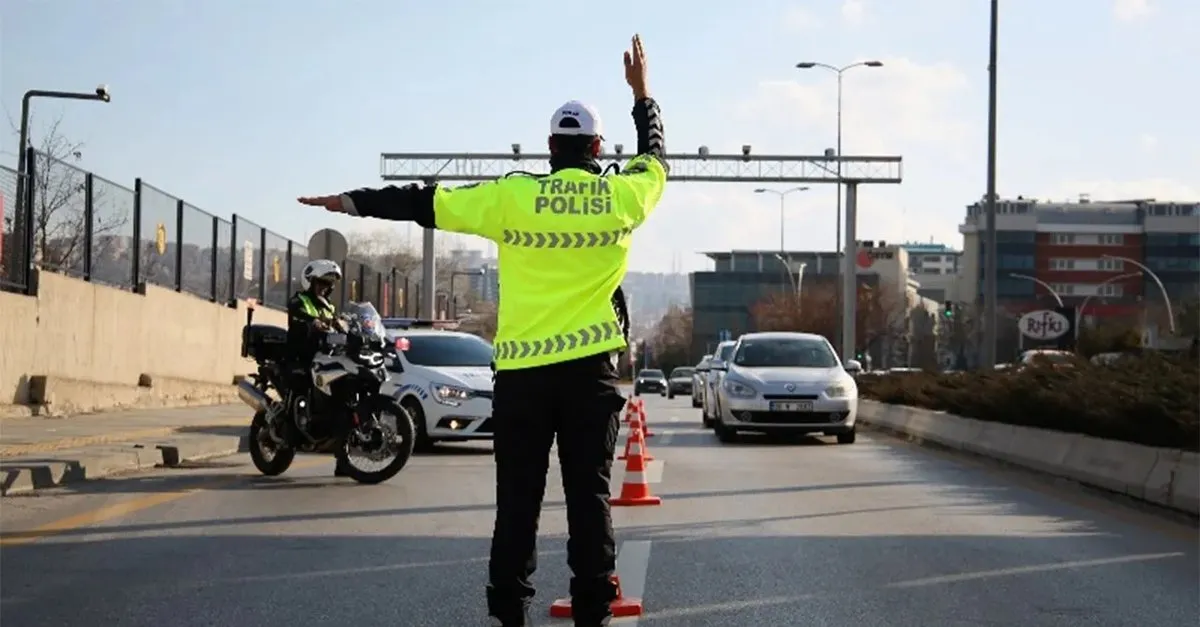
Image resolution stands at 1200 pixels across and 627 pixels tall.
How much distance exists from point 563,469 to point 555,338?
1.58 ft

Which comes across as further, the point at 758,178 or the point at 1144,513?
the point at 758,178

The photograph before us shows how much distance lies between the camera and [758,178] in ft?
180

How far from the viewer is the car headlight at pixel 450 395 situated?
59.7ft

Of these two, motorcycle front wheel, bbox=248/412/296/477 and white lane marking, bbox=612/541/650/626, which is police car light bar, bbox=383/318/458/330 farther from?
white lane marking, bbox=612/541/650/626

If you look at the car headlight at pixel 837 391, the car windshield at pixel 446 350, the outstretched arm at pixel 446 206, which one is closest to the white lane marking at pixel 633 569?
the outstretched arm at pixel 446 206

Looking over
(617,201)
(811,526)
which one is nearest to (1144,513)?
(811,526)

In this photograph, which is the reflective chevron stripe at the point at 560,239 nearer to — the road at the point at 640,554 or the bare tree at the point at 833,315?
the road at the point at 640,554

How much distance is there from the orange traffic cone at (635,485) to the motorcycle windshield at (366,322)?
2505 millimetres

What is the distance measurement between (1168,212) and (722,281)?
A: 41901mm

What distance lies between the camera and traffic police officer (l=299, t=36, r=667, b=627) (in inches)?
227

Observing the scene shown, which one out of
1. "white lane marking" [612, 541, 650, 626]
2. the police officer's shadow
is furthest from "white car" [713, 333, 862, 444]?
"white lane marking" [612, 541, 650, 626]

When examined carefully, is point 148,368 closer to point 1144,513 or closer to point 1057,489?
point 1057,489

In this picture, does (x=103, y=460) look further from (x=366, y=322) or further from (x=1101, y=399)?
(x=1101, y=399)

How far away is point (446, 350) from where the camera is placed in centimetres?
1947
